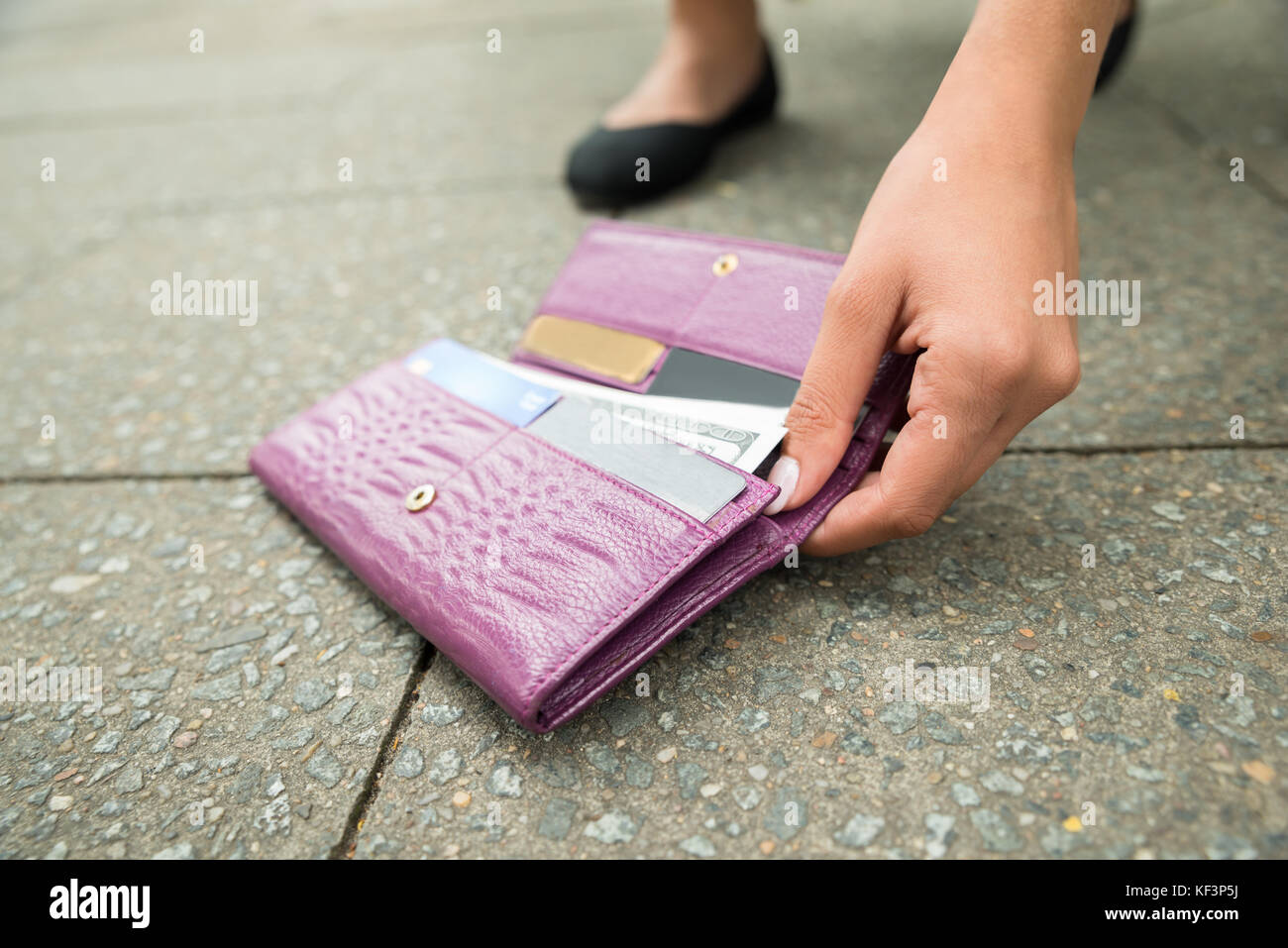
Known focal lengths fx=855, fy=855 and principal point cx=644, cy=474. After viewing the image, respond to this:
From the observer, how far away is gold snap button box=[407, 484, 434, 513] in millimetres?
1048

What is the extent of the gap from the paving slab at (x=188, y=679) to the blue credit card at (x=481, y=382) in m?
0.31

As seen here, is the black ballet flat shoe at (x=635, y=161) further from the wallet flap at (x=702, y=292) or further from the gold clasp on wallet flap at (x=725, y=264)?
the gold clasp on wallet flap at (x=725, y=264)

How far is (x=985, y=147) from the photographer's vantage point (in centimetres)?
101

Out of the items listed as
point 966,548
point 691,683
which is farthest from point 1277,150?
point 691,683

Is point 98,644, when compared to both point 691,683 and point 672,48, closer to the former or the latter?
point 691,683

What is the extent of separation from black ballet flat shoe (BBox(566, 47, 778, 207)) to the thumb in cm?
118

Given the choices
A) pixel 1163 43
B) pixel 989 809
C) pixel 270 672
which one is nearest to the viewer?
pixel 989 809

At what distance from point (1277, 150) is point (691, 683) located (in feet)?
6.79

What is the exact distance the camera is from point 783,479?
1017mm

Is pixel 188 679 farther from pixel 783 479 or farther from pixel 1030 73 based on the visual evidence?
pixel 1030 73

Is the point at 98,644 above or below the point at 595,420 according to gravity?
below

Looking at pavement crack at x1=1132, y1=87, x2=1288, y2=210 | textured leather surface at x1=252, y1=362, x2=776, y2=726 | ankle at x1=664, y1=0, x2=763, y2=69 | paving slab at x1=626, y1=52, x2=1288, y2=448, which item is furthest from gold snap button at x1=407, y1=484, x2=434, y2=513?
pavement crack at x1=1132, y1=87, x2=1288, y2=210

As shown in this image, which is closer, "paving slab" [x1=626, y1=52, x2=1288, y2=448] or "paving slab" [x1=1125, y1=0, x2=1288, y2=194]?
"paving slab" [x1=626, y1=52, x2=1288, y2=448]

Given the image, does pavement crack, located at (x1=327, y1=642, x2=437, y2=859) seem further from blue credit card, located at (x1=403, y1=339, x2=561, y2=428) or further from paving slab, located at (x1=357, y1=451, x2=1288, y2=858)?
blue credit card, located at (x1=403, y1=339, x2=561, y2=428)
